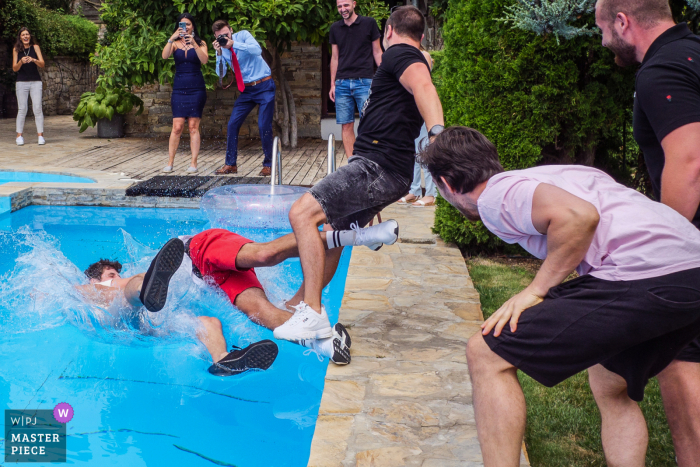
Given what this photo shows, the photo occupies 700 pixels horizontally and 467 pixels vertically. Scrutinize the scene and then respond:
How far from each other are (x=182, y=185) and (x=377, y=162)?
4.58 meters

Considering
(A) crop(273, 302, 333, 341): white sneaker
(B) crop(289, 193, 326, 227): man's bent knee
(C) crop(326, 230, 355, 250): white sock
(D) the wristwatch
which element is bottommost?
(A) crop(273, 302, 333, 341): white sneaker

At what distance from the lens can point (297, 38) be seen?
1050 centimetres

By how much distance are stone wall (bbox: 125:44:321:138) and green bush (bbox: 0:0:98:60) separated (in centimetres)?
571

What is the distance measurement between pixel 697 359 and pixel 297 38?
938cm

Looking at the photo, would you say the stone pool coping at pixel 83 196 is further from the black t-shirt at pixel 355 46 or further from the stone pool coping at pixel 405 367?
the stone pool coping at pixel 405 367

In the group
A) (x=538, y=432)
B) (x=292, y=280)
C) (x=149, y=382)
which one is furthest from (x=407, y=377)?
(x=292, y=280)

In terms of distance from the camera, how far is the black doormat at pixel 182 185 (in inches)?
287

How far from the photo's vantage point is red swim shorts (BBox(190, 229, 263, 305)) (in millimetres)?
3656

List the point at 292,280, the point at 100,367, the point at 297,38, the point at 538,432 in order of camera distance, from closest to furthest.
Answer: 1. the point at 538,432
2. the point at 100,367
3. the point at 292,280
4. the point at 297,38

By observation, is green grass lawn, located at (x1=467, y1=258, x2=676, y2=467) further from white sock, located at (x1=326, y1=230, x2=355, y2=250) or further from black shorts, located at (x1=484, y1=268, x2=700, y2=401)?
white sock, located at (x1=326, y1=230, x2=355, y2=250)

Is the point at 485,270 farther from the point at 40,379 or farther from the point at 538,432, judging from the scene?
the point at 40,379

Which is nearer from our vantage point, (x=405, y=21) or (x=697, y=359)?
(x=697, y=359)

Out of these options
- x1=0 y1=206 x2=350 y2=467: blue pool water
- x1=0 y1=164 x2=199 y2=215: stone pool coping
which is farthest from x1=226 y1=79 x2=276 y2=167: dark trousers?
x1=0 y1=206 x2=350 y2=467: blue pool water

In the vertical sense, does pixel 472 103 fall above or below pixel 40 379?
above
